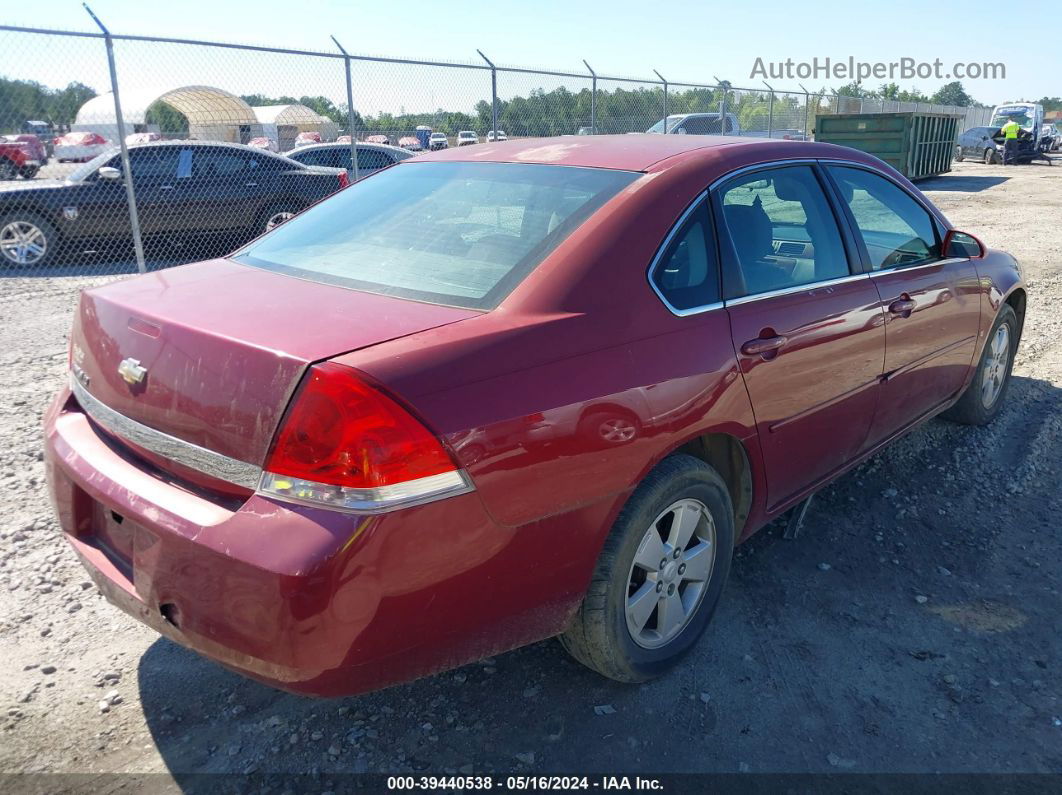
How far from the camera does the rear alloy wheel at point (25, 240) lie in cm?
984

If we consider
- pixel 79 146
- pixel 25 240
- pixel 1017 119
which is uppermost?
pixel 1017 119

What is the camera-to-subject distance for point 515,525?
2.15 meters

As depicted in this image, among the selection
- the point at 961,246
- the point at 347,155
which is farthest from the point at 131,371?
the point at 347,155

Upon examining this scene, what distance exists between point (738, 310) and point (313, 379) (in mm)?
1510

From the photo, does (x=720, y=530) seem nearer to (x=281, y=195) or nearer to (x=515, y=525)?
(x=515, y=525)

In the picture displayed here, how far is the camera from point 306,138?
13945 millimetres

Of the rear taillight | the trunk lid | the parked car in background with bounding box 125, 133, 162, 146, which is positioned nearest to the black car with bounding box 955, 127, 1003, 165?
the parked car in background with bounding box 125, 133, 162, 146

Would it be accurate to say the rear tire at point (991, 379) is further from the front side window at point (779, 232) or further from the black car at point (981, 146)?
the black car at point (981, 146)

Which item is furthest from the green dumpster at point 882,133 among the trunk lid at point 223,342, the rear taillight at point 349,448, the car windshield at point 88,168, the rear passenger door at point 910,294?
the rear taillight at point 349,448

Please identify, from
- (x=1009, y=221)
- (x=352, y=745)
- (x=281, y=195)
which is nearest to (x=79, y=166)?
(x=281, y=195)

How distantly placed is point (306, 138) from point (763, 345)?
12.7 metres

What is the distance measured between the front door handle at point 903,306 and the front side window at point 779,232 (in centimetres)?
32

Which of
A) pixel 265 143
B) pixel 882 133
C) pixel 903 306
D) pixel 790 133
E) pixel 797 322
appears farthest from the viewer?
pixel 790 133

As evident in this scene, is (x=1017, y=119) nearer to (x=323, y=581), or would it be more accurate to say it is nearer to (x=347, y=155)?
(x=347, y=155)
